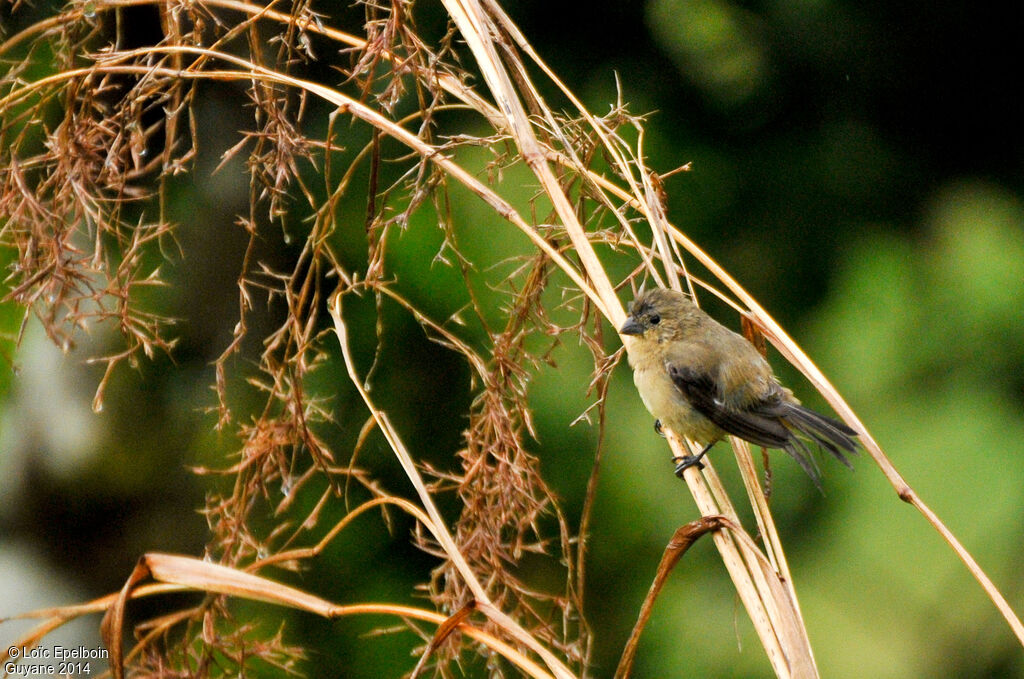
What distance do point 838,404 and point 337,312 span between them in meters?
0.88

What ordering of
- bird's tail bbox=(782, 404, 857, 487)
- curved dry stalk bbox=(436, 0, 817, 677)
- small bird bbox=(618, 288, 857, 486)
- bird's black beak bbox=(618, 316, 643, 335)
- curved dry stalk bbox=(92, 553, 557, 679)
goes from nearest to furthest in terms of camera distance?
curved dry stalk bbox=(436, 0, 817, 677), curved dry stalk bbox=(92, 553, 557, 679), bird's tail bbox=(782, 404, 857, 487), bird's black beak bbox=(618, 316, 643, 335), small bird bbox=(618, 288, 857, 486)

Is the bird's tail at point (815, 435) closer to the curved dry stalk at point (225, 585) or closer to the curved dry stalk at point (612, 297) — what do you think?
the curved dry stalk at point (612, 297)

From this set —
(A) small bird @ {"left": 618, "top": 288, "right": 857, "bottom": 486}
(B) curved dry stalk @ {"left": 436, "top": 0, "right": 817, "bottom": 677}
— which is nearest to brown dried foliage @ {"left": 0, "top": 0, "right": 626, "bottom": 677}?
(B) curved dry stalk @ {"left": 436, "top": 0, "right": 817, "bottom": 677}

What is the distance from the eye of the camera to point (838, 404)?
61.7 inches

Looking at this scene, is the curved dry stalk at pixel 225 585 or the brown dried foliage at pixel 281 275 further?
the brown dried foliage at pixel 281 275

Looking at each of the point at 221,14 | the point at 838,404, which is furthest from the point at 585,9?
the point at 838,404

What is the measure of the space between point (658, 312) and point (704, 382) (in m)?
0.24

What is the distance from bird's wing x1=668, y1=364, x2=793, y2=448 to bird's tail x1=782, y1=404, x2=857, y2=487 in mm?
28

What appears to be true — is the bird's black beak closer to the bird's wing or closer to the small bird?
the small bird

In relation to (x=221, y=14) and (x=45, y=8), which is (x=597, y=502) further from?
(x=45, y=8)

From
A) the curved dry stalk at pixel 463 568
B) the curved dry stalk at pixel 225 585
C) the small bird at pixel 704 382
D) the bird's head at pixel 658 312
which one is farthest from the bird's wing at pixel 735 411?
the curved dry stalk at pixel 225 585

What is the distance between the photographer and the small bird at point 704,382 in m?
2.24

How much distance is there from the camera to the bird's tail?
6.57ft

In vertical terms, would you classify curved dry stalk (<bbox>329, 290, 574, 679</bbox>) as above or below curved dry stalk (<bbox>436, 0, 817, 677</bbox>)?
below
